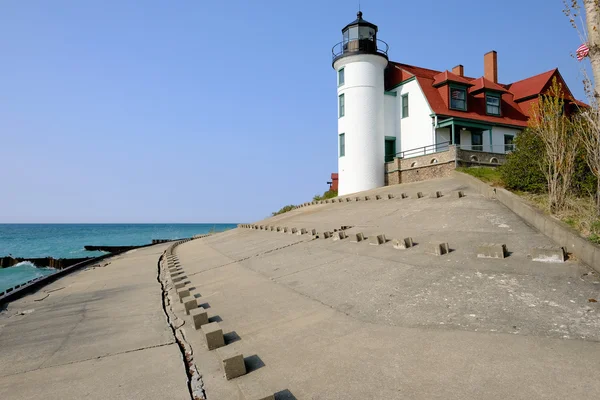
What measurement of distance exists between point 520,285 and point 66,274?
17020mm

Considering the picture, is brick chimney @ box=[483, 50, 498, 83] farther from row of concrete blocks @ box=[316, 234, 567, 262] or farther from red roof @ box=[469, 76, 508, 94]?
row of concrete blocks @ box=[316, 234, 567, 262]

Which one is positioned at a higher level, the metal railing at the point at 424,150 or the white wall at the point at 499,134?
the white wall at the point at 499,134

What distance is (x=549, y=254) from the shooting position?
6.18m

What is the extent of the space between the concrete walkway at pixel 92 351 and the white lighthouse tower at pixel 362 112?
65.1 feet

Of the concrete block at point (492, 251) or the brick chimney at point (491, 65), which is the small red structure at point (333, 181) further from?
the concrete block at point (492, 251)

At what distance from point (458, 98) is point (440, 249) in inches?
928

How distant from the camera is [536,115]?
1085cm

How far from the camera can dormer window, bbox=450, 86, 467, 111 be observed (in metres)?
27.1

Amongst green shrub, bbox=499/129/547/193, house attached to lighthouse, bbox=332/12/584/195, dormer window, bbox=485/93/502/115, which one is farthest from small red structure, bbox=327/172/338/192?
green shrub, bbox=499/129/547/193

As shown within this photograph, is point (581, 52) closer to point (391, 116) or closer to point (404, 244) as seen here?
point (404, 244)

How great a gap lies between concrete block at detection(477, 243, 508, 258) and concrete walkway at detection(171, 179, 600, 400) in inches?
6.1

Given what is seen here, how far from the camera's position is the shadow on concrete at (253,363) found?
4.03 m

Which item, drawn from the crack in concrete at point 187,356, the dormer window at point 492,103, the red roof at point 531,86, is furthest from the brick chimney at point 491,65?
the crack in concrete at point 187,356

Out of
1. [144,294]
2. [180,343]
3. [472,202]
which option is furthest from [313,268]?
[472,202]
